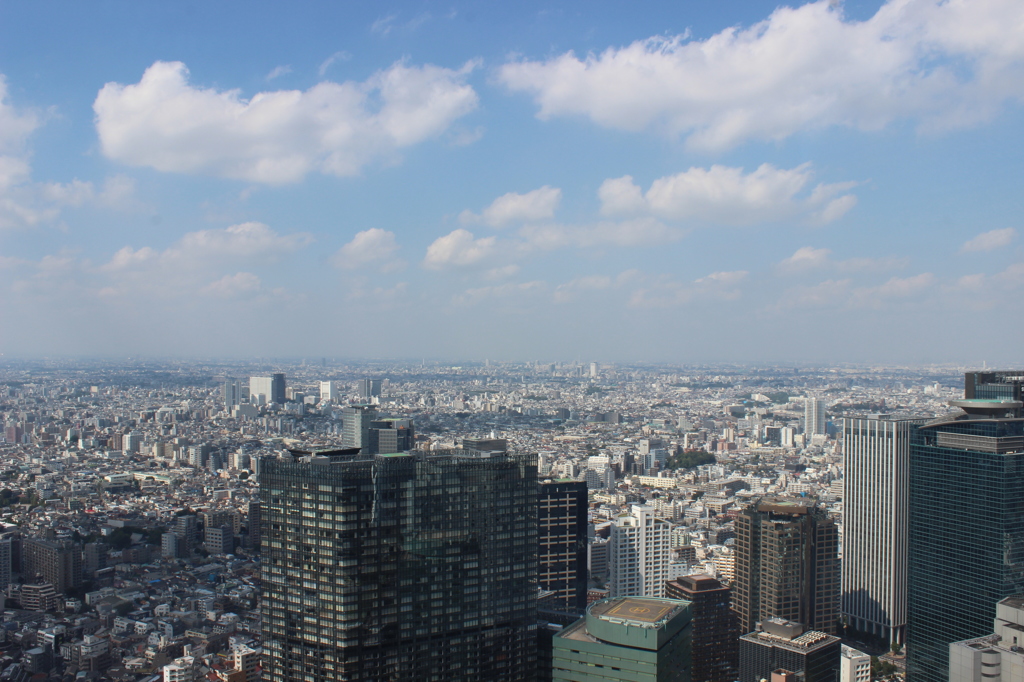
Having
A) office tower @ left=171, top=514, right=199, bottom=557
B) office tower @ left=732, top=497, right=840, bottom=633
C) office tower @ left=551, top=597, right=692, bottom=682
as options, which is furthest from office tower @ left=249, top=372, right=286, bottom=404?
office tower @ left=551, top=597, right=692, bottom=682

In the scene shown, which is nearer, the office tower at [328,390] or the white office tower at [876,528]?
the white office tower at [876,528]

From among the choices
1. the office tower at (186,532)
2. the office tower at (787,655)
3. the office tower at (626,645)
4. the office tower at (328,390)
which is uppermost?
the office tower at (328,390)

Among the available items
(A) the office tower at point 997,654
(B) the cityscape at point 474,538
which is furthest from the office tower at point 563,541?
(A) the office tower at point 997,654

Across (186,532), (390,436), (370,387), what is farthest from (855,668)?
(370,387)

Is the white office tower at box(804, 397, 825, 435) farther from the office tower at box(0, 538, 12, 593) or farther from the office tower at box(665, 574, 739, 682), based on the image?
the office tower at box(0, 538, 12, 593)

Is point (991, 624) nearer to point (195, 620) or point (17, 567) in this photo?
point (195, 620)

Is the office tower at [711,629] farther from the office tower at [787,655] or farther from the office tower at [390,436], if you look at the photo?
the office tower at [390,436]
